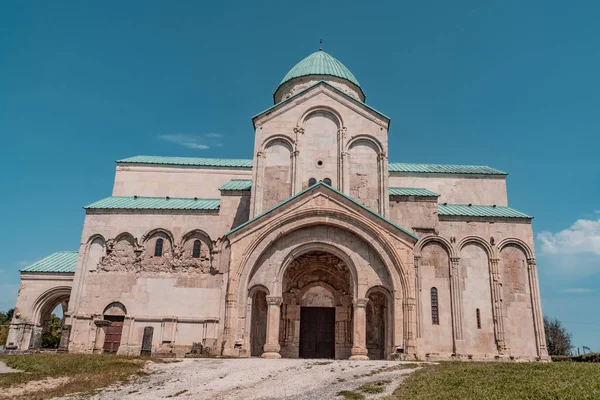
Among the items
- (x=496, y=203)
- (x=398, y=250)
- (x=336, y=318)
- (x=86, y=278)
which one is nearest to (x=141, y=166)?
(x=86, y=278)

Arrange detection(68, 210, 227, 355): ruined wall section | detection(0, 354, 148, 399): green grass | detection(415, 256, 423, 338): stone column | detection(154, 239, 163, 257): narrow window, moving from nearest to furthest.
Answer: detection(0, 354, 148, 399): green grass → detection(415, 256, 423, 338): stone column → detection(68, 210, 227, 355): ruined wall section → detection(154, 239, 163, 257): narrow window

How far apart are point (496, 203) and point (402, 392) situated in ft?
70.4

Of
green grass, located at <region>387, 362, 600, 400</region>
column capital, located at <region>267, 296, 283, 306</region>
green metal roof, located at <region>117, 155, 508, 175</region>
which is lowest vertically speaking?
green grass, located at <region>387, 362, 600, 400</region>

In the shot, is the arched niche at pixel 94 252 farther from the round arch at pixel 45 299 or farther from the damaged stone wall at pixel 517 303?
the damaged stone wall at pixel 517 303

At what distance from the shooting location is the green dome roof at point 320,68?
2967cm

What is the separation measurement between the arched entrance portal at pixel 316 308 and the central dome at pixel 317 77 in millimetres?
11583

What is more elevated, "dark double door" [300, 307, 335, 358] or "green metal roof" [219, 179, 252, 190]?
"green metal roof" [219, 179, 252, 190]

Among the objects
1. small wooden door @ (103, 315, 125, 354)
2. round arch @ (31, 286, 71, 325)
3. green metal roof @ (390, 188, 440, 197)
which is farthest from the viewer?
round arch @ (31, 286, 71, 325)

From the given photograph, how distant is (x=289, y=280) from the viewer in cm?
2380

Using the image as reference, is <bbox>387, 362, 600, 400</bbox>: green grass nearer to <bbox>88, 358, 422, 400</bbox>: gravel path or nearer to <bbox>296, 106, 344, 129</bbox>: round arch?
<bbox>88, 358, 422, 400</bbox>: gravel path

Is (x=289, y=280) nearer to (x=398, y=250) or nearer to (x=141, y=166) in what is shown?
(x=398, y=250)

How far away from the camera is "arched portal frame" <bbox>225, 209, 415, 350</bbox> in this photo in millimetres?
20266

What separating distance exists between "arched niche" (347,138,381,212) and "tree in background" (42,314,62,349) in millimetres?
30838

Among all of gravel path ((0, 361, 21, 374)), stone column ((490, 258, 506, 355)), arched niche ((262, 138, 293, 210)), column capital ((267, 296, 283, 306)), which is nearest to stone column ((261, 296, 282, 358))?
column capital ((267, 296, 283, 306))
